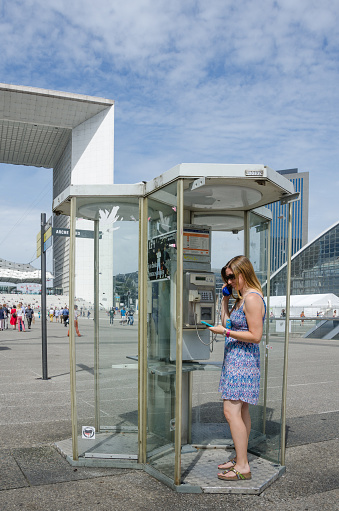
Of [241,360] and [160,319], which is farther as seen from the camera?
[160,319]

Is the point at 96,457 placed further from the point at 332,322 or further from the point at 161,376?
the point at 332,322

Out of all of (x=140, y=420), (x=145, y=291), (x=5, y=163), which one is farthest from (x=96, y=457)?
(x=5, y=163)

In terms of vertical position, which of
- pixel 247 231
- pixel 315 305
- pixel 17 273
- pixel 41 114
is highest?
pixel 41 114

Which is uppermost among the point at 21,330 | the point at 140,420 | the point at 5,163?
the point at 5,163

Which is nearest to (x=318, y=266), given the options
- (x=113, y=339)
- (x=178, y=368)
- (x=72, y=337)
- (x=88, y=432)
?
(x=113, y=339)

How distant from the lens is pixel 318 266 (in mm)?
69688

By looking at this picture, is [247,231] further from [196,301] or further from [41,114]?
[41,114]

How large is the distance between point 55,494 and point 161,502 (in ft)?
2.84

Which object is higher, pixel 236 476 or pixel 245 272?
pixel 245 272

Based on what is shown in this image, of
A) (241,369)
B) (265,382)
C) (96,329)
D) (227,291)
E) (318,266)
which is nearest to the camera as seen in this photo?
(241,369)

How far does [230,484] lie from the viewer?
4.45 m

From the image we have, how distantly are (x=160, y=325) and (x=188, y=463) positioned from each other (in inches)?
52.4

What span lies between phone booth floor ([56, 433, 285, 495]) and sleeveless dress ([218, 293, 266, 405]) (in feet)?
2.33

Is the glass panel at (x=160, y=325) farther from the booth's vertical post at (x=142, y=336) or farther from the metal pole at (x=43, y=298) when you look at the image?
the metal pole at (x=43, y=298)
